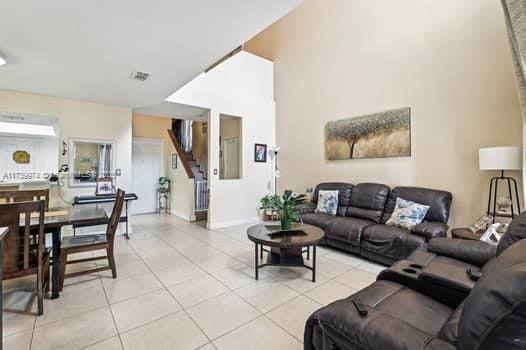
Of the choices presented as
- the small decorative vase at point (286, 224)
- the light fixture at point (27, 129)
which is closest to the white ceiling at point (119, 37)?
the light fixture at point (27, 129)

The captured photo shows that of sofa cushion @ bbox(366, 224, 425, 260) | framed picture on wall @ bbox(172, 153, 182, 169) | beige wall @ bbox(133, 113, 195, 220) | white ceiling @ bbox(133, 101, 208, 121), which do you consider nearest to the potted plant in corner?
sofa cushion @ bbox(366, 224, 425, 260)

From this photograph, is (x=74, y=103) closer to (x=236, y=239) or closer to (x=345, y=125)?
(x=236, y=239)

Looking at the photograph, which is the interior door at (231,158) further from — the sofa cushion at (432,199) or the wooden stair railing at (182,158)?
the sofa cushion at (432,199)

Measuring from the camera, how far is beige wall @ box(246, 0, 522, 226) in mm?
3033

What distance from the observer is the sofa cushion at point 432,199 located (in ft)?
10.2

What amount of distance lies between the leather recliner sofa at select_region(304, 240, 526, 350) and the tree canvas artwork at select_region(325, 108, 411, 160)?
9.36 ft

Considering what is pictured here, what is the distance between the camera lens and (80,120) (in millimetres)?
4211

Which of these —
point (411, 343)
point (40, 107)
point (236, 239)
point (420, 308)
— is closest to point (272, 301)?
point (420, 308)

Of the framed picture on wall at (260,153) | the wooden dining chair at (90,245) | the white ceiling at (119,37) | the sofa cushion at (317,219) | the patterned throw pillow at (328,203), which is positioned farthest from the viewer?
the framed picture on wall at (260,153)

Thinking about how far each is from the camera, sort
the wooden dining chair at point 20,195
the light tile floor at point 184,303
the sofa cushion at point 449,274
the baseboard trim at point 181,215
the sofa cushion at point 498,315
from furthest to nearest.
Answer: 1. the baseboard trim at point 181,215
2. the wooden dining chair at point 20,195
3. the light tile floor at point 184,303
4. the sofa cushion at point 449,274
5. the sofa cushion at point 498,315

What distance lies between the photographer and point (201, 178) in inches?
254

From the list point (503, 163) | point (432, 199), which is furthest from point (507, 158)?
point (432, 199)

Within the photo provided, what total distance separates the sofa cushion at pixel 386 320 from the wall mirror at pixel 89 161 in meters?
4.70

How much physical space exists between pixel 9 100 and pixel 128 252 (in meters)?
2.91
